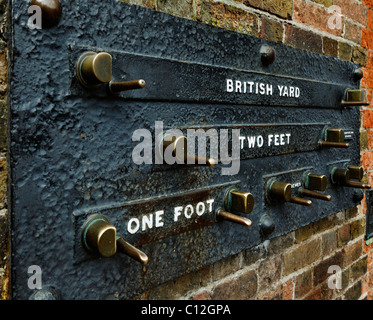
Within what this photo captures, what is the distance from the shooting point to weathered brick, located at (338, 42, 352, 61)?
3.47ft

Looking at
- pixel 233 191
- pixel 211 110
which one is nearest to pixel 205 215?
pixel 233 191

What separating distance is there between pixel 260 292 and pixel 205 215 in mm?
399

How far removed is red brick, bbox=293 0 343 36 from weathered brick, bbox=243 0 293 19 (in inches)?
1.2

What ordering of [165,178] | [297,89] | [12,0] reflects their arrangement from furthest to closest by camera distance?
[297,89] < [165,178] < [12,0]

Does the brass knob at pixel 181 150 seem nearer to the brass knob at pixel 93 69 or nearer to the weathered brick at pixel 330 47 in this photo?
the brass knob at pixel 93 69

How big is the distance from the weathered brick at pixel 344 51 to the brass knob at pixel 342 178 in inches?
16.5

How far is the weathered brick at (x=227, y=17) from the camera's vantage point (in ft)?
2.22

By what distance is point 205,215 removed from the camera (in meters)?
0.61

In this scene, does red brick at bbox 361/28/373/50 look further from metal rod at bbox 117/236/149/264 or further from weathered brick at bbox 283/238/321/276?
metal rod at bbox 117/236/149/264

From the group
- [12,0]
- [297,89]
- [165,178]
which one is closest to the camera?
[12,0]

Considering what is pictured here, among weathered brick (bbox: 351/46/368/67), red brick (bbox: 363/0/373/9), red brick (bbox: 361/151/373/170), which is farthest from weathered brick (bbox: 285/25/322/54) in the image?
red brick (bbox: 361/151/373/170)

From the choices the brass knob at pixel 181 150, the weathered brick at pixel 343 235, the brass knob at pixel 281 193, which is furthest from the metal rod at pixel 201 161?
the weathered brick at pixel 343 235

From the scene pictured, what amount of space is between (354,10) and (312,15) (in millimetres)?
285
